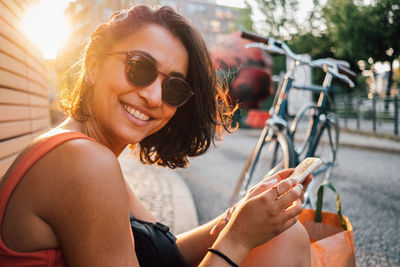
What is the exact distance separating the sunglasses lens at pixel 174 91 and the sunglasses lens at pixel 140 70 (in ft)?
0.29

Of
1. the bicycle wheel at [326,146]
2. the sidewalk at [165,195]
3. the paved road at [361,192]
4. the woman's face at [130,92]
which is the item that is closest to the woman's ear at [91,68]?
the woman's face at [130,92]

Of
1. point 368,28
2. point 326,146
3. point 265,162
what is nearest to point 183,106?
point 265,162

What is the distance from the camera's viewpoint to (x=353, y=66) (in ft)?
99.2

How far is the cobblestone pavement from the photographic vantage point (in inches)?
139

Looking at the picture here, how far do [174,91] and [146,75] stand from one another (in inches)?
6.1

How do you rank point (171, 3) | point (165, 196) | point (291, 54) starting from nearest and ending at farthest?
point (171, 3)
point (291, 54)
point (165, 196)

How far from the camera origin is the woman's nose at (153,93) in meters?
1.27

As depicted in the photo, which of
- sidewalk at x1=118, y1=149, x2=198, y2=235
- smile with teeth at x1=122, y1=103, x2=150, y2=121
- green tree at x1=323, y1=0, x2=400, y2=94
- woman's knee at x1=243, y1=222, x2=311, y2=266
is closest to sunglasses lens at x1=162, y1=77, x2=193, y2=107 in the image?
smile with teeth at x1=122, y1=103, x2=150, y2=121

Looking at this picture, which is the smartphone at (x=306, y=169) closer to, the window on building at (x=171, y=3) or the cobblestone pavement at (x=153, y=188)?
the window on building at (x=171, y=3)

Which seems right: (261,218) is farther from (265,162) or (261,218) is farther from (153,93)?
(265,162)

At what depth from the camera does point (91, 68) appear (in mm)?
1351

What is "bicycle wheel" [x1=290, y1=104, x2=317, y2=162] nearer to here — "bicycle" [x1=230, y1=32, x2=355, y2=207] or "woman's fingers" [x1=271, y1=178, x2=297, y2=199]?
"bicycle" [x1=230, y1=32, x2=355, y2=207]

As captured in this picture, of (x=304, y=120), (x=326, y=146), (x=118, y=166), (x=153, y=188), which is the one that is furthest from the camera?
(x=153, y=188)

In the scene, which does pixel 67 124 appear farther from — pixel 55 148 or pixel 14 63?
pixel 14 63
